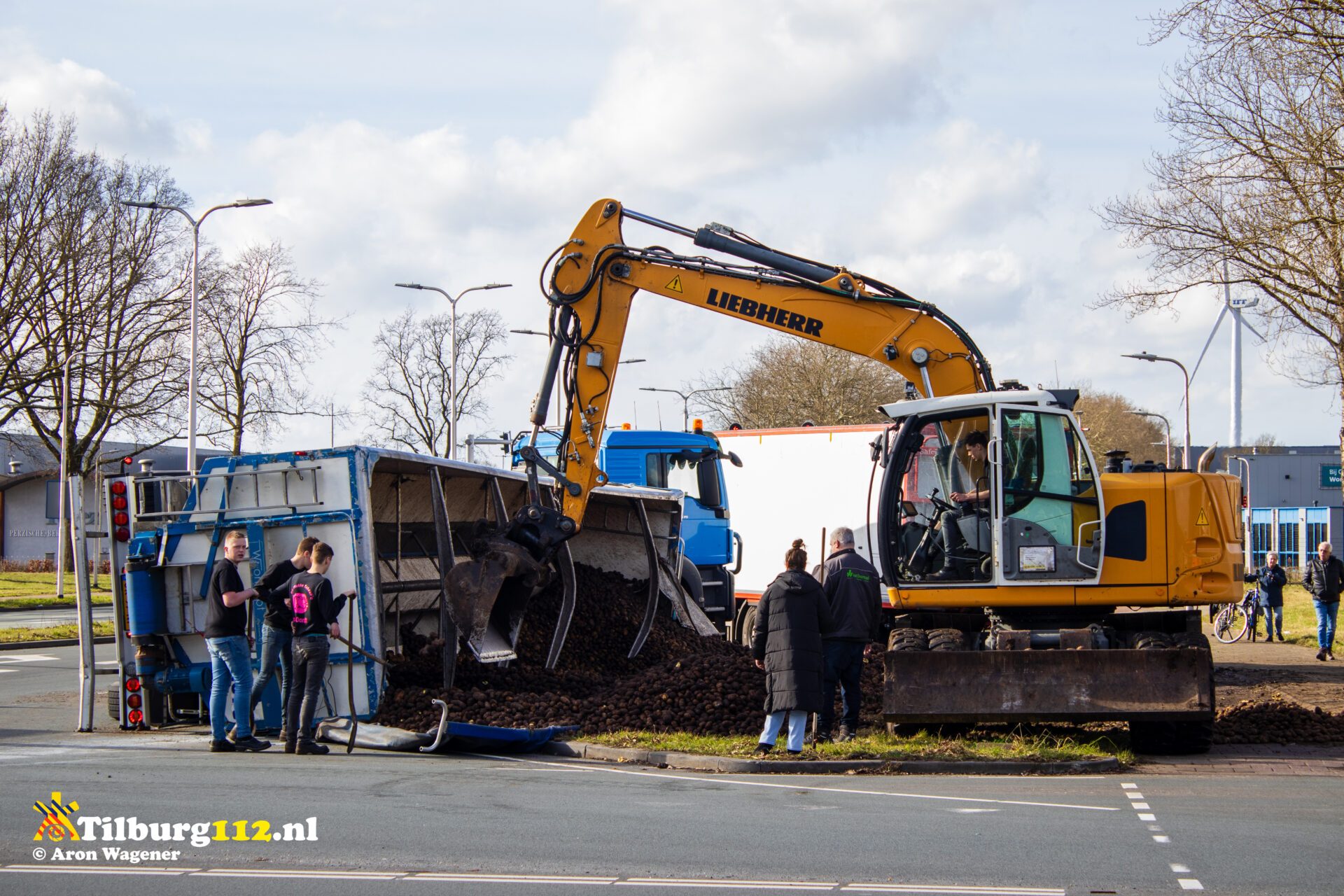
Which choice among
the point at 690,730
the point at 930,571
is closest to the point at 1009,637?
the point at 930,571

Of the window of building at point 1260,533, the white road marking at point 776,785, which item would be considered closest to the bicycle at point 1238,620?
the white road marking at point 776,785

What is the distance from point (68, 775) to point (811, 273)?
7589mm

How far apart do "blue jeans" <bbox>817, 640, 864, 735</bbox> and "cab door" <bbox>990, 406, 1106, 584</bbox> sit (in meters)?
1.43

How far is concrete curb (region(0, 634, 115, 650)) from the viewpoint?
24062 millimetres

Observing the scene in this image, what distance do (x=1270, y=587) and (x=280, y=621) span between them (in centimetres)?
1889

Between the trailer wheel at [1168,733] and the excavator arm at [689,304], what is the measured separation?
8.92ft

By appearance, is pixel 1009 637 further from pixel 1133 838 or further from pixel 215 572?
pixel 215 572

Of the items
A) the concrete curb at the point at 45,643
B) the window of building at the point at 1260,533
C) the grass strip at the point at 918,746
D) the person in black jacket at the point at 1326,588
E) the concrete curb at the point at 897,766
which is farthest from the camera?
the window of building at the point at 1260,533

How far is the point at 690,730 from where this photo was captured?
11.6 m

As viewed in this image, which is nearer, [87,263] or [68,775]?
[68,775]

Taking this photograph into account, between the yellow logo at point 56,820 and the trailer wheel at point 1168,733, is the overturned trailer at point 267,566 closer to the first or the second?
the yellow logo at point 56,820

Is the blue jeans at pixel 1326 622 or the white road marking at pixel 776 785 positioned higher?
the white road marking at pixel 776 785

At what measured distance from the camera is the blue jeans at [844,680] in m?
11.1

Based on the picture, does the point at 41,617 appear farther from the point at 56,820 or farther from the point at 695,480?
the point at 56,820
